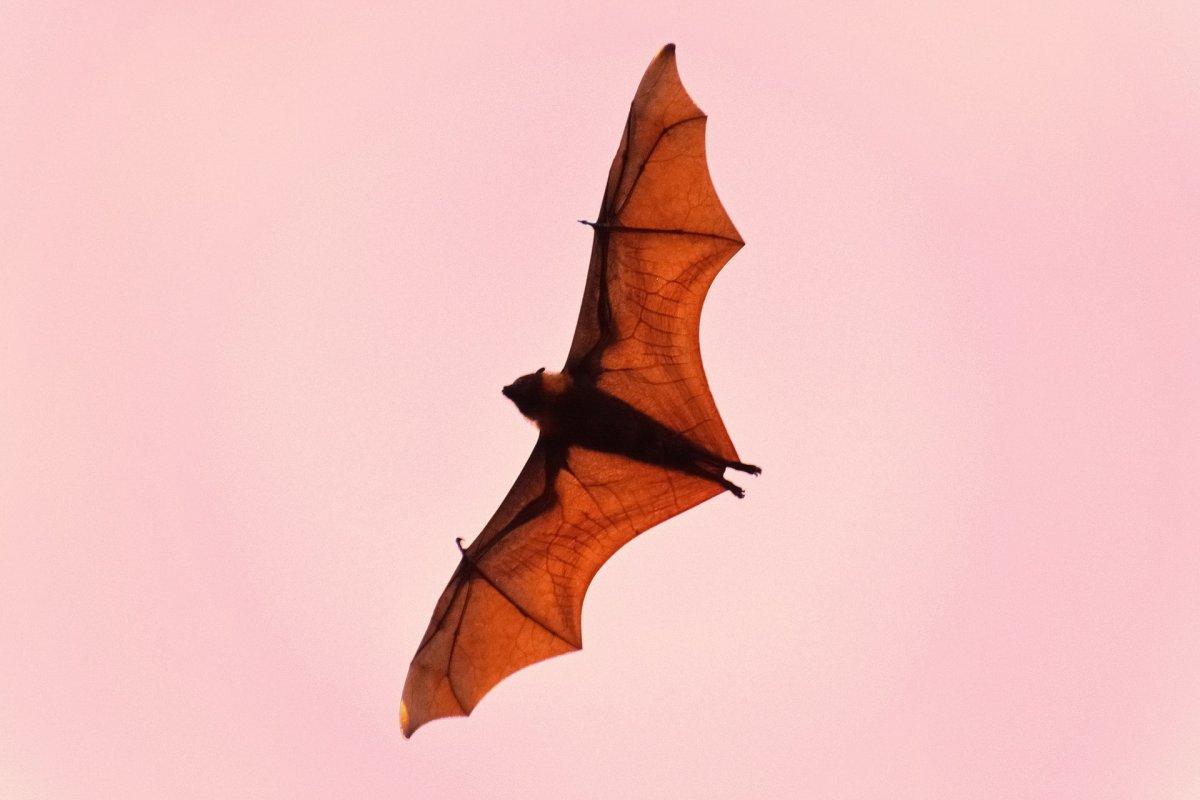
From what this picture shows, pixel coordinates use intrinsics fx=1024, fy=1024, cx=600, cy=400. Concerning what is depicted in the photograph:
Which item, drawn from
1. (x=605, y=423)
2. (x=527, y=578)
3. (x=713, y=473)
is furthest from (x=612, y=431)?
(x=527, y=578)

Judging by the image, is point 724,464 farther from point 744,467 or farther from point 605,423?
point 605,423

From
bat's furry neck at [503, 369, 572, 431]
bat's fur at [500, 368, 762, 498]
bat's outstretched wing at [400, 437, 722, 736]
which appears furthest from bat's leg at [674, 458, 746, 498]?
bat's furry neck at [503, 369, 572, 431]

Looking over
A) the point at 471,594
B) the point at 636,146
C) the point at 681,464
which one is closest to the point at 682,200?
the point at 636,146

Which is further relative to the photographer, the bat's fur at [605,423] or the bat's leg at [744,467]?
the bat's fur at [605,423]

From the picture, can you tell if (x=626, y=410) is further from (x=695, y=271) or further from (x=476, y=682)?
(x=476, y=682)

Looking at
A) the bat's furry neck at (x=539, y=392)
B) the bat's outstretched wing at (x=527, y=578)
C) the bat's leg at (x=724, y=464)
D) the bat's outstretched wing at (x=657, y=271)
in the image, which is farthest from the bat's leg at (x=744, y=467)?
the bat's furry neck at (x=539, y=392)

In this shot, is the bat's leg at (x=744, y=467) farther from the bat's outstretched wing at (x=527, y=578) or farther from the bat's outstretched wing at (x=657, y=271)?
the bat's outstretched wing at (x=527, y=578)

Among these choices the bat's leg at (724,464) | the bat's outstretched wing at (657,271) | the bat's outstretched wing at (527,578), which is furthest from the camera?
the bat's outstretched wing at (527,578)
